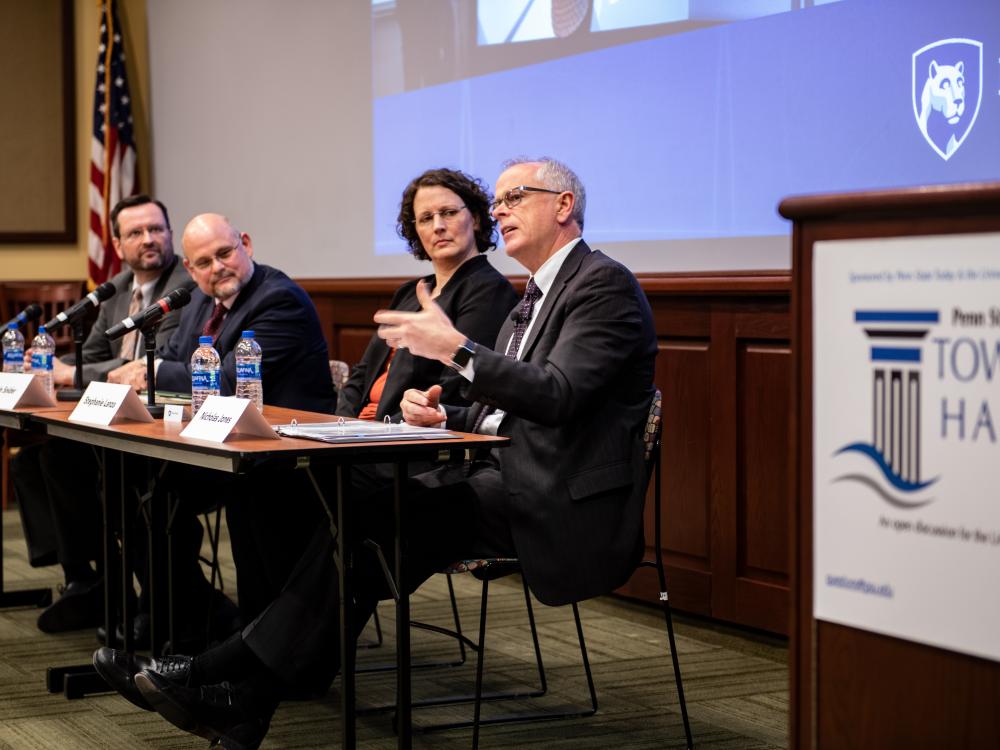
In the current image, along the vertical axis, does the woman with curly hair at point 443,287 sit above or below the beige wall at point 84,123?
below

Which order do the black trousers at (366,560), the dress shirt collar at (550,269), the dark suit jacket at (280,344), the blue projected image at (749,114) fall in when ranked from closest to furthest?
the black trousers at (366,560)
the dress shirt collar at (550,269)
the blue projected image at (749,114)
the dark suit jacket at (280,344)

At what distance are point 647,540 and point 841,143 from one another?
1435mm

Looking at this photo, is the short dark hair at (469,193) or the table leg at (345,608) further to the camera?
the short dark hair at (469,193)

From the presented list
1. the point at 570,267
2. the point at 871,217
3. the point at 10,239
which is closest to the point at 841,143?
the point at 570,267

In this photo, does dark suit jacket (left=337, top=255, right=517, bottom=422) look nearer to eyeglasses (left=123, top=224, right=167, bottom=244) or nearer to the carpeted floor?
the carpeted floor

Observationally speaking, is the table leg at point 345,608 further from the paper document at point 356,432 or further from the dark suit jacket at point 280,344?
the dark suit jacket at point 280,344

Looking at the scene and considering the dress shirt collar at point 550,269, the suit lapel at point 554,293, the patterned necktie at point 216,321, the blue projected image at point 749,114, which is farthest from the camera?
the patterned necktie at point 216,321

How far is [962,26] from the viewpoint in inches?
125

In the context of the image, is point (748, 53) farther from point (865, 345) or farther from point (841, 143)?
point (865, 345)

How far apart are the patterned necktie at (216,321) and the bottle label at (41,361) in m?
0.49

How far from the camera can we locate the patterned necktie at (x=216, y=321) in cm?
378

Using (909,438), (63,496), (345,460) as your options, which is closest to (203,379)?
(345,460)

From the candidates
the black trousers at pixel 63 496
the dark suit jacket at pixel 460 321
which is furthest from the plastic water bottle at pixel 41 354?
the dark suit jacket at pixel 460 321

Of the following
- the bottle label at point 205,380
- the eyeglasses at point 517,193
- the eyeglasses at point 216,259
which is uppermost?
the eyeglasses at point 517,193
